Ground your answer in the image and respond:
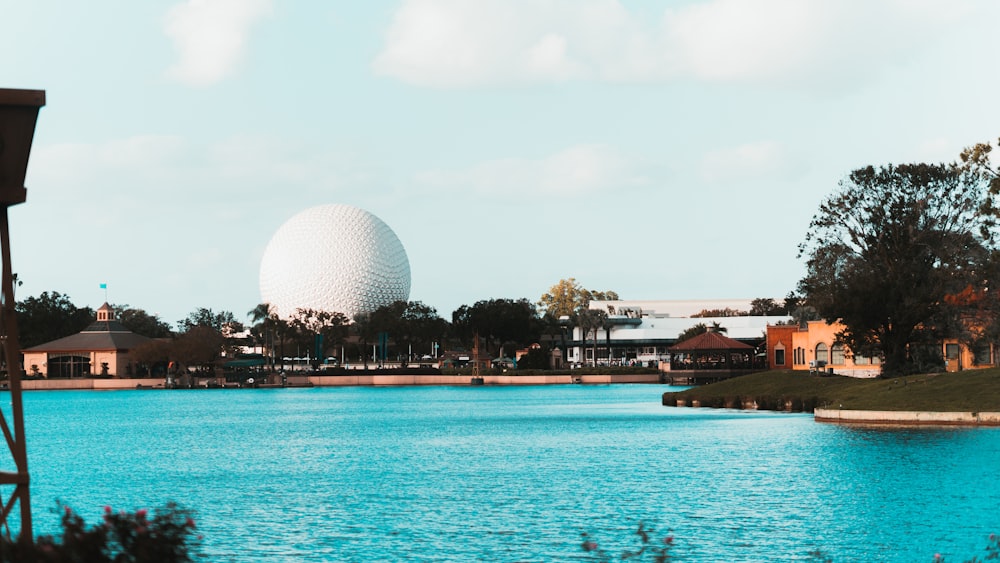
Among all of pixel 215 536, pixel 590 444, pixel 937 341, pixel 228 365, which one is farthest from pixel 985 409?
pixel 228 365

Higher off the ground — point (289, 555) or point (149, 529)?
point (149, 529)

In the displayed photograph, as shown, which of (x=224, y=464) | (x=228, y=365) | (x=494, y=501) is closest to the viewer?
(x=494, y=501)

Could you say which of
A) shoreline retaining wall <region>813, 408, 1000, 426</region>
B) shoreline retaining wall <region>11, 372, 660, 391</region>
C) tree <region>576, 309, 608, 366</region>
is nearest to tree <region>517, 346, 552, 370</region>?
shoreline retaining wall <region>11, 372, 660, 391</region>

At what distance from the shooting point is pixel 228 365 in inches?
7116

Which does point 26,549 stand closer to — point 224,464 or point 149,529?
point 149,529

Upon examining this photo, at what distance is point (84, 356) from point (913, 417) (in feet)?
469

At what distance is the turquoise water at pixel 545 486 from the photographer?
89.0 ft

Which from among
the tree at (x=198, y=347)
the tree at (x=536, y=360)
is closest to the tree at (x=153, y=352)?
the tree at (x=198, y=347)

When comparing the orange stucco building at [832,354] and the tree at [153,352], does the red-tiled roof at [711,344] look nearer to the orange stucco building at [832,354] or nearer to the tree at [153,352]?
the orange stucco building at [832,354]

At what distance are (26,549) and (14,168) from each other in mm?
4510

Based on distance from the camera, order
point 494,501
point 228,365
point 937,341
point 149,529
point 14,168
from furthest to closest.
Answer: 1. point 228,365
2. point 937,341
3. point 494,501
4. point 14,168
5. point 149,529

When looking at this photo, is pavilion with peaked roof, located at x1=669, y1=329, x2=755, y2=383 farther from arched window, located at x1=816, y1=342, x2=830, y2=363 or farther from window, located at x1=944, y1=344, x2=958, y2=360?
window, located at x1=944, y1=344, x2=958, y2=360

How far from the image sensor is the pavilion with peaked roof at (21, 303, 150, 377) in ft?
584

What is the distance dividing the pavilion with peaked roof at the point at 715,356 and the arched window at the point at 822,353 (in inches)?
1301
